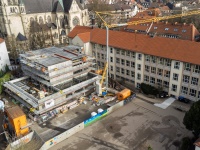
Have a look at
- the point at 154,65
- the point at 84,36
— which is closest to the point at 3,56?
the point at 84,36

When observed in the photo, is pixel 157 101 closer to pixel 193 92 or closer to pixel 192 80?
pixel 193 92

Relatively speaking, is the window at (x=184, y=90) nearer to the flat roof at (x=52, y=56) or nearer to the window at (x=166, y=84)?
the window at (x=166, y=84)

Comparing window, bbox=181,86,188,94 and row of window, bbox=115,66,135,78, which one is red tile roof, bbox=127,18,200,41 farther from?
window, bbox=181,86,188,94

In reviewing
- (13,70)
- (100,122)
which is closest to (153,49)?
(100,122)

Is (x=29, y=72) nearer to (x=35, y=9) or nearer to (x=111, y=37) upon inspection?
(x=111, y=37)

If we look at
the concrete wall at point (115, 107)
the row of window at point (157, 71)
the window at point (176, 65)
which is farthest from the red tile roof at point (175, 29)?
the concrete wall at point (115, 107)
